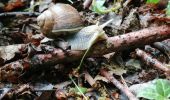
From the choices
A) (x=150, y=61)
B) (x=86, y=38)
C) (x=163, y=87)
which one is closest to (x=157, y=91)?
(x=163, y=87)

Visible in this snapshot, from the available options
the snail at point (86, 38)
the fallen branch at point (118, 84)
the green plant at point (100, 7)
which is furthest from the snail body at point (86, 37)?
the green plant at point (100, 7)

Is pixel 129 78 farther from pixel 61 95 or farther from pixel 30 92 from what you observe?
pixel 30 92

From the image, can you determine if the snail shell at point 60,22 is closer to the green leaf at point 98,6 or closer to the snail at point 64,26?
the snail at point 64,26

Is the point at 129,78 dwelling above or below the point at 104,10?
below

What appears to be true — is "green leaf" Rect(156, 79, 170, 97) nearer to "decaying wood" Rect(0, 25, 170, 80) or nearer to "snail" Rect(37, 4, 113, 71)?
"decaying wood" Rect(0, 25, 170, 80)

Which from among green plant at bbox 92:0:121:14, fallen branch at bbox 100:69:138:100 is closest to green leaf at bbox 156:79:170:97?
fallen branch at bbox 100:69:138:100

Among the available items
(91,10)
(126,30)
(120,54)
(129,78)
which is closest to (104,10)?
(91,10)
